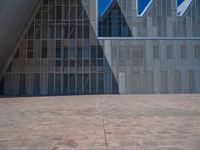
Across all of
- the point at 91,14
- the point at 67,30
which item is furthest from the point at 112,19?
the point at 67,30

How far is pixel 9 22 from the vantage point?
1650 cm

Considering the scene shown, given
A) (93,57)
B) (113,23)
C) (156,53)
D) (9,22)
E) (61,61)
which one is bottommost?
(61,61)

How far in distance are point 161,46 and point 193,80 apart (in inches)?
175

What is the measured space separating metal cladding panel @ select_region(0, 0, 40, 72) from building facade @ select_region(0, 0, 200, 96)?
114 centimetres

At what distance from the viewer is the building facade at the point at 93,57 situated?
21.4m

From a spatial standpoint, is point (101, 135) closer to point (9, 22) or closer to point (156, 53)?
point (9, 22)

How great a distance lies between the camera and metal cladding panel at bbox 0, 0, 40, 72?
48.5 feet

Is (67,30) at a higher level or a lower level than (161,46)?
higher

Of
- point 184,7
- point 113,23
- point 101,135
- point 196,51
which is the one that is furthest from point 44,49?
point 101,135

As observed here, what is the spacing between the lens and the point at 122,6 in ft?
79.2

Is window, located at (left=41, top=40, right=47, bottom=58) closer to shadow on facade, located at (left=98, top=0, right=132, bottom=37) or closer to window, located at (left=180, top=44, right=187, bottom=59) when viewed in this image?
shadow on facade, located at (left=98, top=0, right=132, bottom=37)

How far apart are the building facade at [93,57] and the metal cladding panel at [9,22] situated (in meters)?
1.14

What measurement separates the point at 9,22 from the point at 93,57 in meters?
8.33

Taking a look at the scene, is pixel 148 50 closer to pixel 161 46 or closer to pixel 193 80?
pixel 161 46
